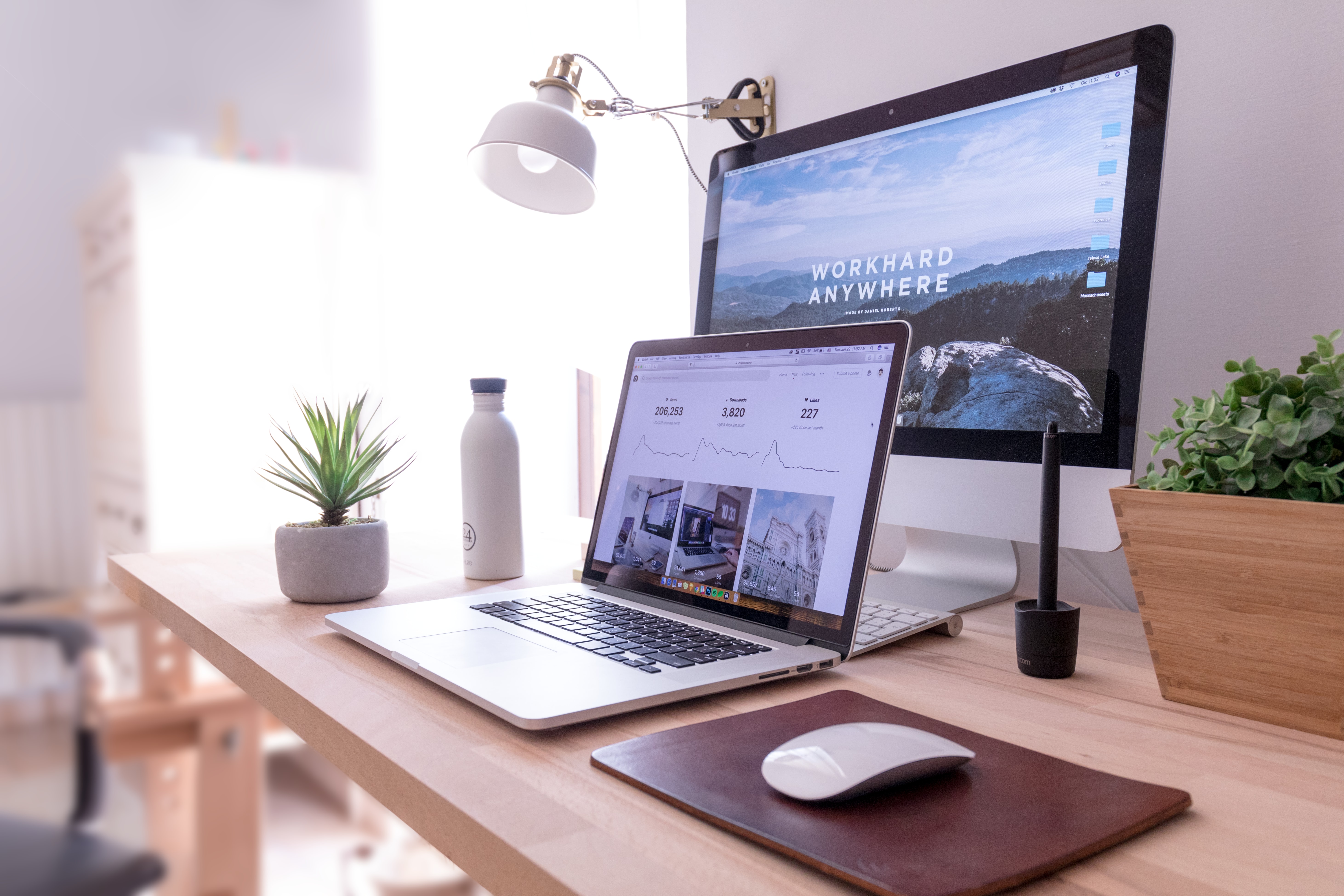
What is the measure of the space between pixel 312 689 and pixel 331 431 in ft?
1.31

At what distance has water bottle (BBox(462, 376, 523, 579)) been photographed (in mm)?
951

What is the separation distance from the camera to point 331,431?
918mm

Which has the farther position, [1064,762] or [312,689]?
[312,689]

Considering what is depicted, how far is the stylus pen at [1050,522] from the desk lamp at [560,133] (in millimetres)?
679

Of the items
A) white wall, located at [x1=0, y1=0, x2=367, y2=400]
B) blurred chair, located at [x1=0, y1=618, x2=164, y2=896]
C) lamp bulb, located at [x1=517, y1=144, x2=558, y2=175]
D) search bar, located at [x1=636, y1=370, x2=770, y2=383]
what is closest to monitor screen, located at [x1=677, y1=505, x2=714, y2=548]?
search bar, located at [x1=636, y1=370, x2=770, y2=383]

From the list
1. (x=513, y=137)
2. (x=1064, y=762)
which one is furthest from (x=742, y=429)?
(x=513, y=137)

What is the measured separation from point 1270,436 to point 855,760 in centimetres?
33

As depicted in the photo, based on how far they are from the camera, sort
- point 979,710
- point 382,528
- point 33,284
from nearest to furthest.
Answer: point 979,710 → point 382,528 → point 33,284

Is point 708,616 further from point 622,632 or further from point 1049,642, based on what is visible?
point 1049,642

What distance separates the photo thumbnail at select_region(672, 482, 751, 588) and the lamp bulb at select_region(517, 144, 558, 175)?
2.00 ft

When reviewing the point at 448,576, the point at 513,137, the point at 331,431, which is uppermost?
the point at 513,137

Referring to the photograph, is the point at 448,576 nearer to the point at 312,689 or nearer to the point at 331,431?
the point at 331,431

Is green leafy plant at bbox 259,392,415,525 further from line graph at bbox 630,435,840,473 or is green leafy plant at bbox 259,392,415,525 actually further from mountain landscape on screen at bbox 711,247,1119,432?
mountain landscape on screen at bbox 711,247,1119,432

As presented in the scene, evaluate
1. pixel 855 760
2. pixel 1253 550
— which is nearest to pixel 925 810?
pixel 855 760
